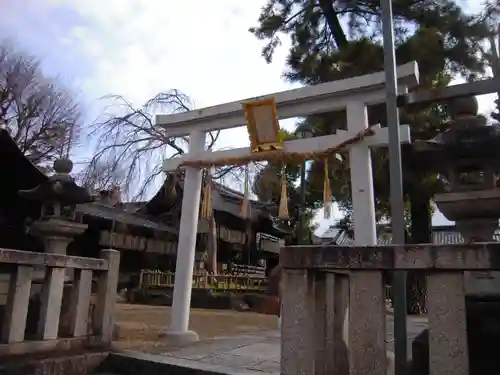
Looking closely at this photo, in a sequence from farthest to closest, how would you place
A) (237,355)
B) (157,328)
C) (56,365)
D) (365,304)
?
(157,328), (237,355), (56,365), (365,304)

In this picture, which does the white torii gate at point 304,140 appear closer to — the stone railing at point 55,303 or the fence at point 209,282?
the stone railing at point 55,303

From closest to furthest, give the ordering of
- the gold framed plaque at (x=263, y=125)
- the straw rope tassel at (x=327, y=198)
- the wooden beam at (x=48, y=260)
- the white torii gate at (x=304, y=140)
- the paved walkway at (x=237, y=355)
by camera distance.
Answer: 1. the wooden beam at (x=48, y=260)
2. the paved walkway at (x=237, y=355)
3. the white torii gate at (x=304, y=140)
4. the straw rope tassel at (x=327, y=198)
5. the gold framed plaque at (x=263, y=125)

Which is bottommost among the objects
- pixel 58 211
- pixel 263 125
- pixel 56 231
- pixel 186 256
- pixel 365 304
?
pixel 365 304

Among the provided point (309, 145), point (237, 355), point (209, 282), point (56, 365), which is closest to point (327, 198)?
point (309, 145)

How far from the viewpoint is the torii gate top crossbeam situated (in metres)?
5.15

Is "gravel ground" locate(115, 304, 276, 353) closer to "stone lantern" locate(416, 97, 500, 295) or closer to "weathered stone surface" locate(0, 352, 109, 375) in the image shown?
"weathered stone surface" locate(0, 352, 109, 375)

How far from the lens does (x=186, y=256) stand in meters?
6.37

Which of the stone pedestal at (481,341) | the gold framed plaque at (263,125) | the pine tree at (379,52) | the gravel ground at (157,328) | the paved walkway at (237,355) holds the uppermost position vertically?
the pine tree at (379,52)

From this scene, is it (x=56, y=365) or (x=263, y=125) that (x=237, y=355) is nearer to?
(x=56, y=365)

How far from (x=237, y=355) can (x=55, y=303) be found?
2084 mm

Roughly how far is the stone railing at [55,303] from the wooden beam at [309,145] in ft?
6.92

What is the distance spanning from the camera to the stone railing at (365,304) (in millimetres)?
2045

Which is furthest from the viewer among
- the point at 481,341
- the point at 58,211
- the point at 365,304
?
the point at 58,211

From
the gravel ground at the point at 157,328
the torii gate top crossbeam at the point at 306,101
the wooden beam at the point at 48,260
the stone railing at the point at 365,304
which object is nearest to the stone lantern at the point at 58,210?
the gravel ground at the point at 157,328
